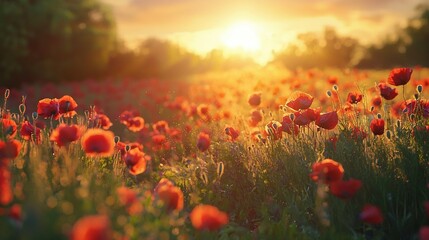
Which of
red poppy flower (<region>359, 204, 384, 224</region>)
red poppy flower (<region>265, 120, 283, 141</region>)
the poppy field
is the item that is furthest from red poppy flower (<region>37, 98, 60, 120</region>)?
red poppy flower (<region>359, 204, 384, 224</region>)

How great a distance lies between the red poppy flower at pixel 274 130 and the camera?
4.66 metres

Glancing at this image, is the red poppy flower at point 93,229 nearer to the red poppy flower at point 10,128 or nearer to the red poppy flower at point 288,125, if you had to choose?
the red poppy flower at point 10,128

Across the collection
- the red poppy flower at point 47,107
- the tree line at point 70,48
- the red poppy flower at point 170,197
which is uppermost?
the tree line at point 70,48

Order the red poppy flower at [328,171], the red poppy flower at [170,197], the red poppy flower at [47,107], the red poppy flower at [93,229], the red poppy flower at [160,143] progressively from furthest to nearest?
the red poppy flower at [160,143], the red poppy flower at [47,107], the red poppy flower at [328,171], the red poppy flower at [170,197], the red poppy flower at [93,229]

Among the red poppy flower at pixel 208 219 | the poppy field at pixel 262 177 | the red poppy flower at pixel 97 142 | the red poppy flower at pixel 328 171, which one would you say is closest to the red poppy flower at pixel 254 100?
the poppy field at pixel 262 177

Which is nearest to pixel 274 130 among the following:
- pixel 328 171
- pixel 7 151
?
pixel 328 171

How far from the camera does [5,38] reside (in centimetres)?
2078

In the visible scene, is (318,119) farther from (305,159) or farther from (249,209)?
(249,209)

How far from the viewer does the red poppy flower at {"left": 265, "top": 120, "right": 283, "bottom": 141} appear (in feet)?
15.3

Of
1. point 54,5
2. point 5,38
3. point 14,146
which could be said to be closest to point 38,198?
point 14,146

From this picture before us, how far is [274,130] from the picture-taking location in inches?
187

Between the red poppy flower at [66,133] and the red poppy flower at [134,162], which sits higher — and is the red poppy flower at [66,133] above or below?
above

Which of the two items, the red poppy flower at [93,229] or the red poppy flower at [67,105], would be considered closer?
the red poppy flower at [93,229]

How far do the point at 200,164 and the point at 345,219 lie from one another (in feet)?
5.67
